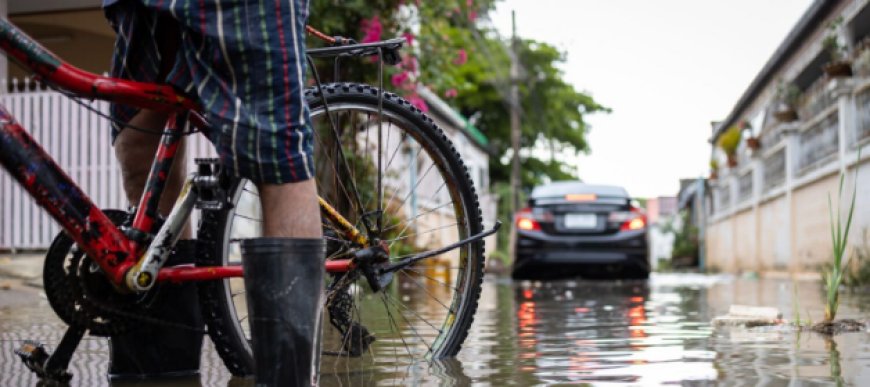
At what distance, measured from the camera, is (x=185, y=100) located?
256cm

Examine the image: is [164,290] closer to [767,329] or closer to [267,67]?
[267,67]

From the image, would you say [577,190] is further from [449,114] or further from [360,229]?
[449,114]

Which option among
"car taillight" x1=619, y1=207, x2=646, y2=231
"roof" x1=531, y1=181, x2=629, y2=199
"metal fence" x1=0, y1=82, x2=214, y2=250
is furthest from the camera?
"roof" x1=531, y1=181, x2=629, y2=199

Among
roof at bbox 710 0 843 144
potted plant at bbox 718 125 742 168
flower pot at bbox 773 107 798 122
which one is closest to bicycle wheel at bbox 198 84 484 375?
roof at bbox 710 0 843 144

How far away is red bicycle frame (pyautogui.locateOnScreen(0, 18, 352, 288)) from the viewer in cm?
239

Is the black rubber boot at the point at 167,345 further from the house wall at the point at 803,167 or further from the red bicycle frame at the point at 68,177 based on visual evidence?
the house wall at the point at 803,167

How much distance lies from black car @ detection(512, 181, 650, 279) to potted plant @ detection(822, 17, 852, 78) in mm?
2659

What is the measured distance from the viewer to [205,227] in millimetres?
2797

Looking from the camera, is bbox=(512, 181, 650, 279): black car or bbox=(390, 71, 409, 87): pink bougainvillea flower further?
bbox=(512, 181, 650, 279): black car

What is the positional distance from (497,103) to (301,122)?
4149cm

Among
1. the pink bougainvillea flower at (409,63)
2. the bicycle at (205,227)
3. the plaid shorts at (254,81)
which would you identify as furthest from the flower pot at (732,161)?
the plaid shorts at (254,81)

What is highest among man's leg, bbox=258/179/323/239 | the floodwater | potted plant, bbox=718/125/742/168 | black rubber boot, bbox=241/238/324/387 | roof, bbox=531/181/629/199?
potted plant, bbox=718/125/742/168

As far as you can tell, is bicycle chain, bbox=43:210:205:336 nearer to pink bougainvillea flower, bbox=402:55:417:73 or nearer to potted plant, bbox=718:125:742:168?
pink bougainvillea flower, bbox=402:55:417:73

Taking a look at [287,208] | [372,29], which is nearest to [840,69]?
[372,29]
